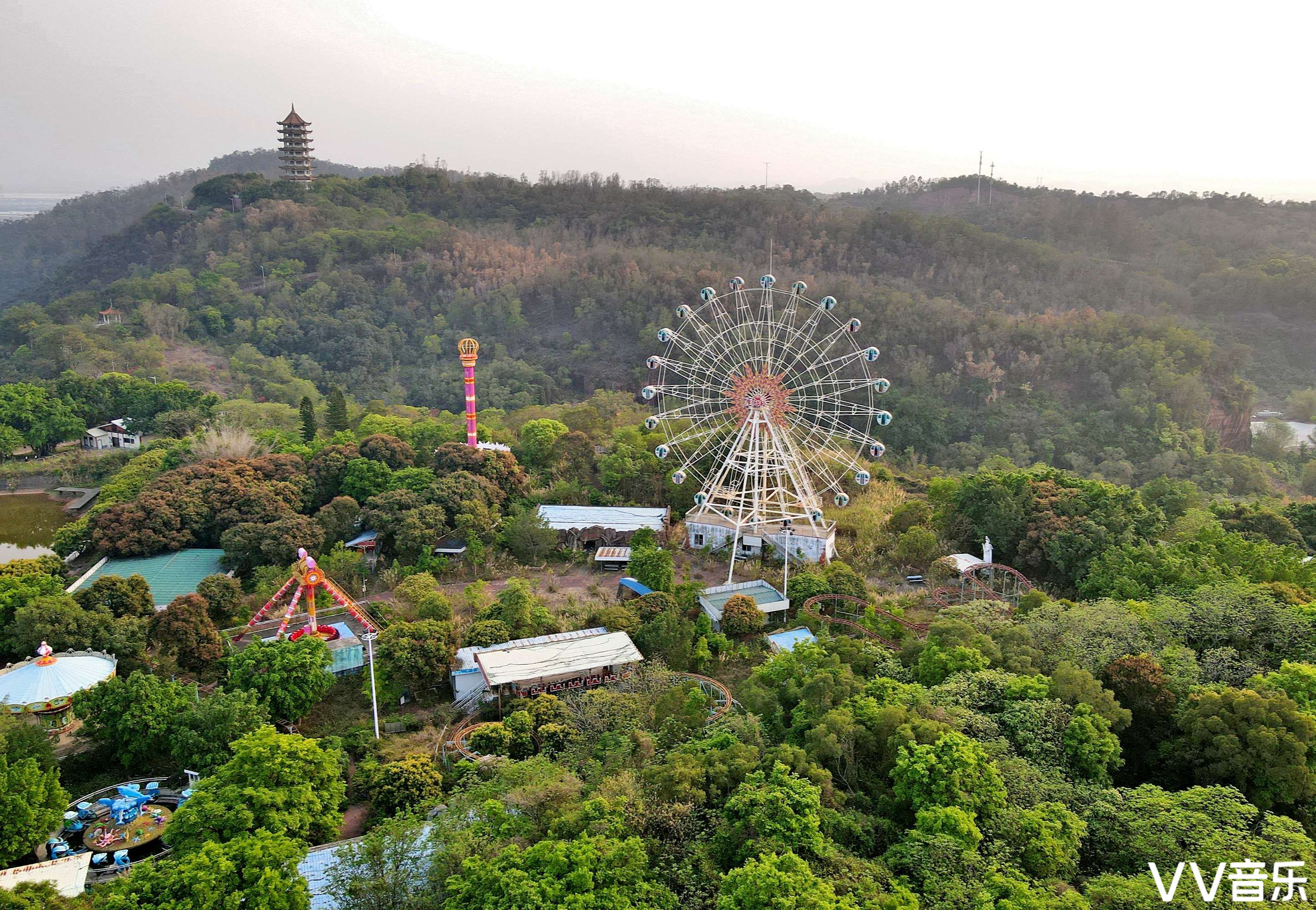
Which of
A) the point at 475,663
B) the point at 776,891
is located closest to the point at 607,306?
the point at 475,663

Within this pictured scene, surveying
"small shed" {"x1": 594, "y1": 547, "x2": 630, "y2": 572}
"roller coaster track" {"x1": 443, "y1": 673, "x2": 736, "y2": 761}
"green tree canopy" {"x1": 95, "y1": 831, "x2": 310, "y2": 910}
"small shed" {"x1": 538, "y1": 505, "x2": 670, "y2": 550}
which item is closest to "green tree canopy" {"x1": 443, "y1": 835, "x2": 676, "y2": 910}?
"green tree canopy" {"x1": 95, "y1": 831, "x2": 310, "y2": 910}

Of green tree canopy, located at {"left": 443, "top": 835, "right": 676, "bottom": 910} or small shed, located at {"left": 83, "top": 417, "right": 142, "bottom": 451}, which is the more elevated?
green tree canopy, located at {"left": 443, "top": 835, "right": 676, "bottom": 910}

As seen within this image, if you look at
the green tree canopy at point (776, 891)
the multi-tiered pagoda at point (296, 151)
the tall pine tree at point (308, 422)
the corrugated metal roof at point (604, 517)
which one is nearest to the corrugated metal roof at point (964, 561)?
the corrugated metal roof at point (604, 517)

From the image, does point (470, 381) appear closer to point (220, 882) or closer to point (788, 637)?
point (788, 637)

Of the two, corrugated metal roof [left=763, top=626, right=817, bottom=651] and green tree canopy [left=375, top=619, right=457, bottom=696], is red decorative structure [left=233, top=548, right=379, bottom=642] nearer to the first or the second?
green tree canopy [left=375, top=619, right=457, bottom=696]

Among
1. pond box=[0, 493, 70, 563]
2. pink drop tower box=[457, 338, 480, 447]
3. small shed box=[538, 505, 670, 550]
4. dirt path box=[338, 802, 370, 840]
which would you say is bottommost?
pond box=[0, 493, 70, 563]

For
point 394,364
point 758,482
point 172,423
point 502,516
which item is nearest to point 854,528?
point 758,482
